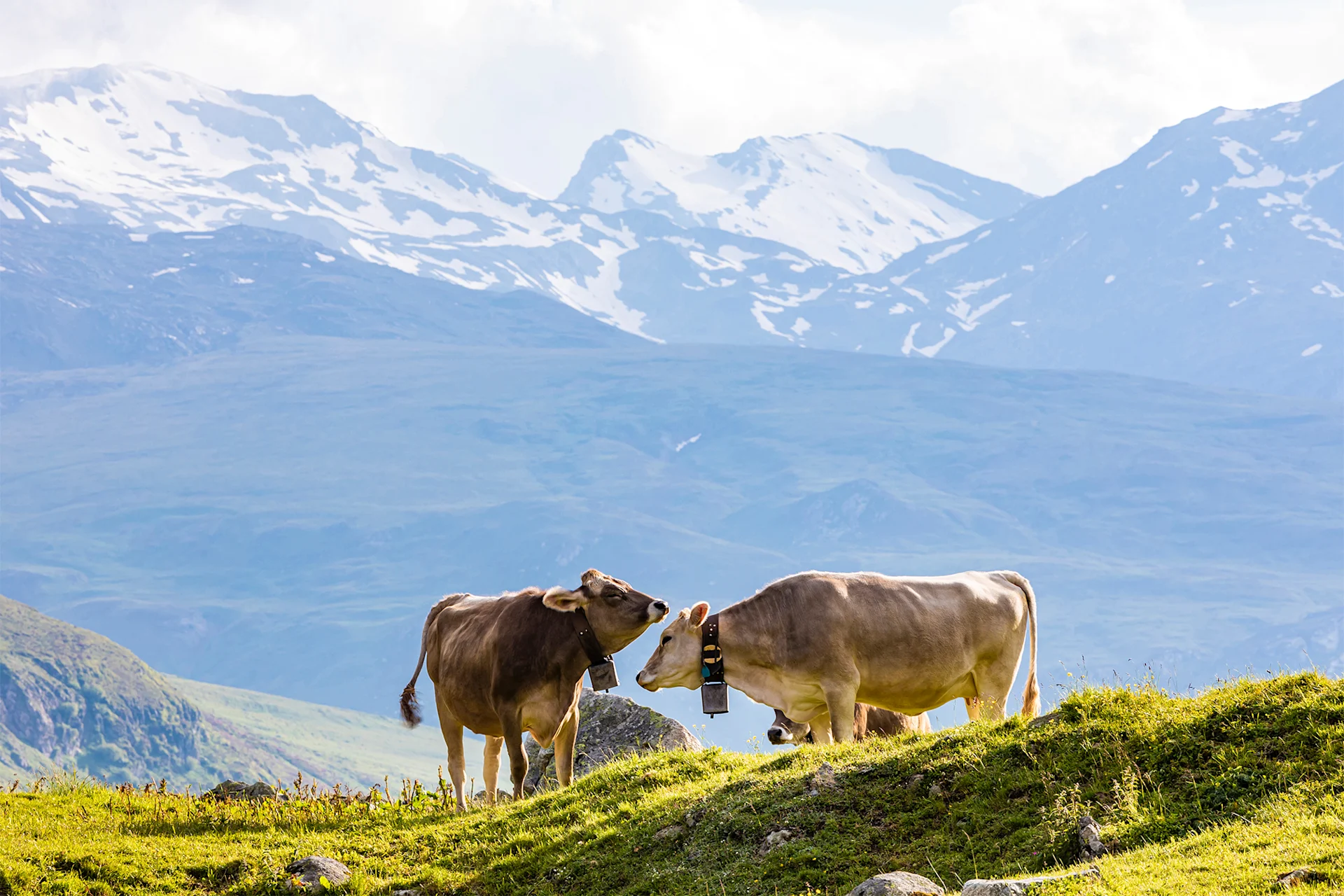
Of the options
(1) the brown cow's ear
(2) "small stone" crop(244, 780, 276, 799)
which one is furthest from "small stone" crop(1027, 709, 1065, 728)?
(2) "small stone" crop(244, 780, 276, 799)

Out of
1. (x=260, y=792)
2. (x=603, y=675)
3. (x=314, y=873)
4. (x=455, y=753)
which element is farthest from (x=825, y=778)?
(x=260, y=792)

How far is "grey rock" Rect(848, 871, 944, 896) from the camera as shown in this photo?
36.1 ft

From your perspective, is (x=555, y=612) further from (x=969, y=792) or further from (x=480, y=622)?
(x=969, y=792)

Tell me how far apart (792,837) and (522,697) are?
4921mm

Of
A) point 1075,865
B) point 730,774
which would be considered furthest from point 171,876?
point 1075,865

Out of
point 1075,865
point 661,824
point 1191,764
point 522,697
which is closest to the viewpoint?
point 1075,865

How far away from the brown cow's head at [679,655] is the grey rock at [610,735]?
2926 mm

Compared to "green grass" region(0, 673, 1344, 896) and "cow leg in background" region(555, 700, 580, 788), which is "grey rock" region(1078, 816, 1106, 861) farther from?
"cow leg in background" region(555, 700, 580, 788)

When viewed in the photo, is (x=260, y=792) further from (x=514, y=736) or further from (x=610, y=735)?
(x=610, y=735)

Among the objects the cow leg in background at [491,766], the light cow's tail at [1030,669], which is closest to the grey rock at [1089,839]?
the light cow's tail at [1030,669]

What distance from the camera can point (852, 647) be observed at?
59.3 ft

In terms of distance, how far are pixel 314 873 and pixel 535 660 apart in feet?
13.2

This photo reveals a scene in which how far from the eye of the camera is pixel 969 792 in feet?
45.2

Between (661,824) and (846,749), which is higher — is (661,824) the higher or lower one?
the lower one
